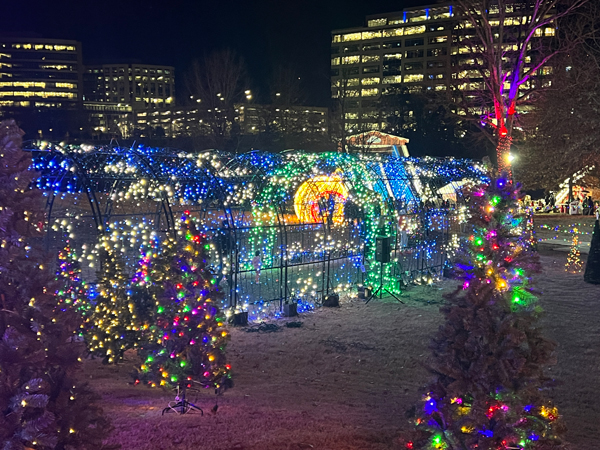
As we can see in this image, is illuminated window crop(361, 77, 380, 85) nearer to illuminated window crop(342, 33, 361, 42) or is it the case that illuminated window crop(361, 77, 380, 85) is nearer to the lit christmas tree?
illuminated window crop(342, 33, 361, 42)

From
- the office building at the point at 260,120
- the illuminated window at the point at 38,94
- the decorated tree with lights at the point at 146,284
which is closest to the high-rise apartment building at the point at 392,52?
the office building at the point at 260,120

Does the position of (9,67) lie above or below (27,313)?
above

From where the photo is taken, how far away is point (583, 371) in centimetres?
789

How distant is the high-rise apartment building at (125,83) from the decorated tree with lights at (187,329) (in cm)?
15110

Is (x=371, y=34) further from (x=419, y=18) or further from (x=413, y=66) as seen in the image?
(x=413, y=66)

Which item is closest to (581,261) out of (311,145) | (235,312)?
(235,312)

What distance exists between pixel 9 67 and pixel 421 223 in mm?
133043

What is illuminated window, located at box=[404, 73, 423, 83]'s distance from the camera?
4151 inches

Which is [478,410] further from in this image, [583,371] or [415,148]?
[415,148]

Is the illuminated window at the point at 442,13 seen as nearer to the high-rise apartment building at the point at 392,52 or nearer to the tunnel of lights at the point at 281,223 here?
the high-rise apartment building at the point at 392,52

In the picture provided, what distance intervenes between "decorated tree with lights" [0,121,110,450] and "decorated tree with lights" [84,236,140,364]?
4.62 metres

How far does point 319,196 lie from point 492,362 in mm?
13734

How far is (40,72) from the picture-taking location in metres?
126

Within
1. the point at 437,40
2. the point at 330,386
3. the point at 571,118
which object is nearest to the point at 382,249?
the point at 330,386
